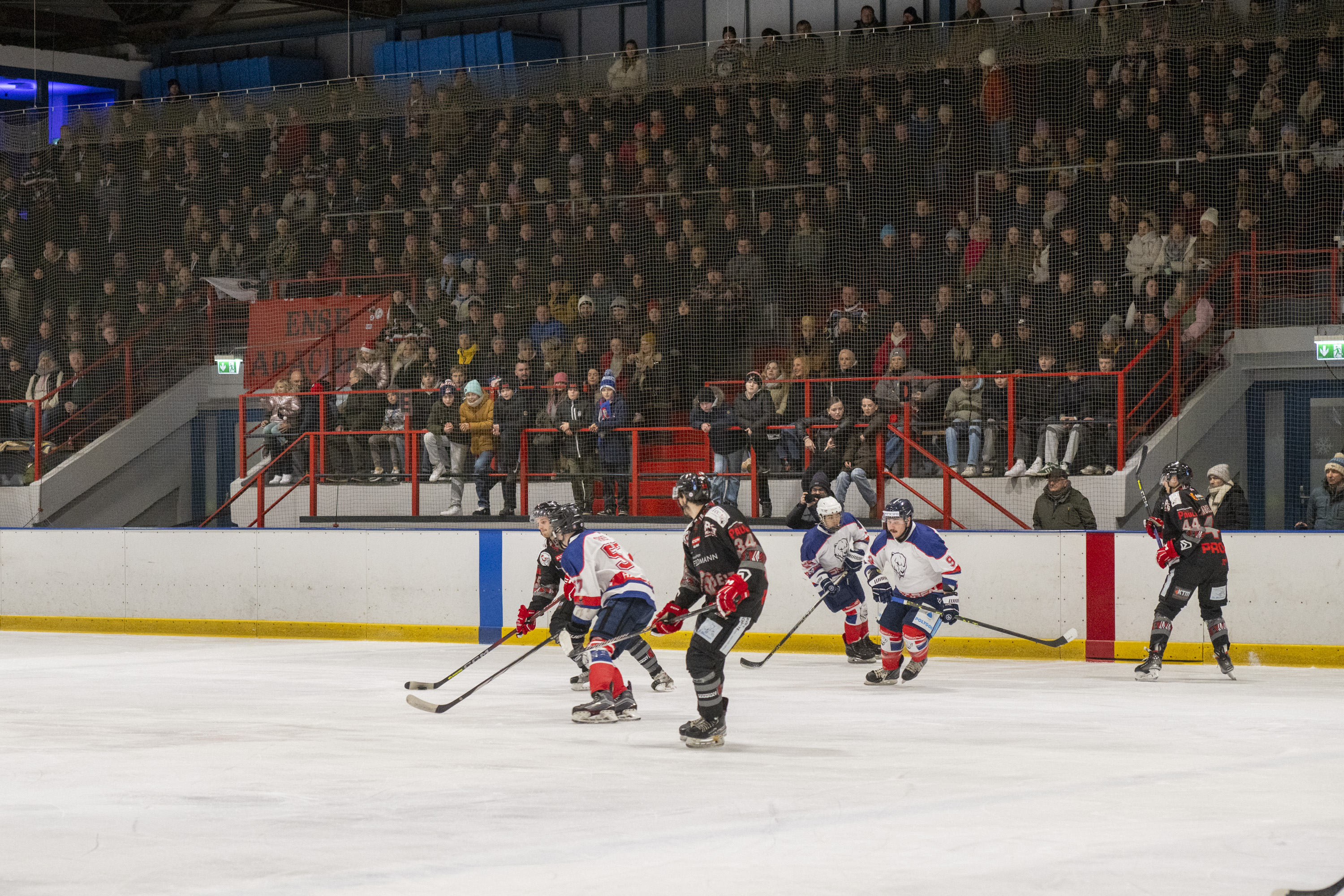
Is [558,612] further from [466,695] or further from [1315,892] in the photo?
[1315,892]

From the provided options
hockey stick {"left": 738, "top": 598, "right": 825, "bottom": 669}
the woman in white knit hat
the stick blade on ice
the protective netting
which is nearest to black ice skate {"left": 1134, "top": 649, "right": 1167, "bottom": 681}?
the woman in white knit hat

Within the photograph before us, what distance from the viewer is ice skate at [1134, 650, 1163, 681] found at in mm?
9688

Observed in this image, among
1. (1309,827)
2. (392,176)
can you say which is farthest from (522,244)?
(1309,827)

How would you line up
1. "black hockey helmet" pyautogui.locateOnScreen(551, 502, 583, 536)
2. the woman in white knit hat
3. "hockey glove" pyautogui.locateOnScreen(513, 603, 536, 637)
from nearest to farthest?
"black hockey helmet" pyautogui.locateOnScreen(551, 502, 583, 536) < "hockey glove" pyautogui.locateOnScreen(513, 603, 536, 637) < the woman in white knit hat

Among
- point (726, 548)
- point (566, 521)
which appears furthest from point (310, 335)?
point (726, 548)

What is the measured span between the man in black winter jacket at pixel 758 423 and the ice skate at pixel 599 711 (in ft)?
17.7

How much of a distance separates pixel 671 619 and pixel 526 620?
0.78m

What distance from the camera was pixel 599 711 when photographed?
7.69m

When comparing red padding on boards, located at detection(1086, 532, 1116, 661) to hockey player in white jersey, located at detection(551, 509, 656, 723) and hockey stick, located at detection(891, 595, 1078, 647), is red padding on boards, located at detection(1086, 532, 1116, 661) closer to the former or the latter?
hockey stick, located at detection(891, 595, 1078, 647)

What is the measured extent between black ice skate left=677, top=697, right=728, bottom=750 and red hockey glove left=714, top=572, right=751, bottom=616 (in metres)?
0.37

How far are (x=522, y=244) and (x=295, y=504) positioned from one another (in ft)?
10.7

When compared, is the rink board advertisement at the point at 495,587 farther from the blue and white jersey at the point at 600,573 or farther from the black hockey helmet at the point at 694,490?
the black hockey helmet at the point at 694,490

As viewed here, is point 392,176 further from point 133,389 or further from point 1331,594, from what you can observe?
point 1331,594

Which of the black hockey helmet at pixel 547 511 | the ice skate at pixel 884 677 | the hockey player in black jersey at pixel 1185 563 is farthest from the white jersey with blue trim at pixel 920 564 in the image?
the black hockey helmet at pixel 547 511
